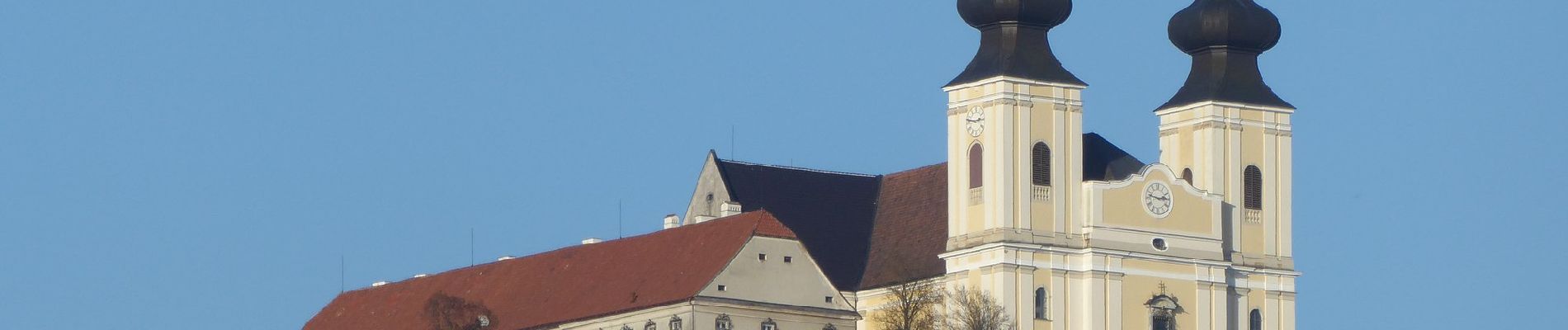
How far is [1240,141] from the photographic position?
272 ft

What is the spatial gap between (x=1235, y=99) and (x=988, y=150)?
21.2 ft

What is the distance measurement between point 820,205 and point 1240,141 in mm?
8622

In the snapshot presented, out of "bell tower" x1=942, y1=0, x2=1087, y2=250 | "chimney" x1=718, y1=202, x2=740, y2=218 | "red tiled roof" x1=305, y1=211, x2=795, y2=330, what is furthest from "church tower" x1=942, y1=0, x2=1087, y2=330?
"chimney" x1=718, y1=202, x2=740, y2=218

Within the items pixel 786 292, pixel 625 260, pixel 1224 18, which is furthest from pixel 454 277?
pixel 1224 18

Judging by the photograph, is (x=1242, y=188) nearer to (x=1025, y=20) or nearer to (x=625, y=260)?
(x=1025, y=20)

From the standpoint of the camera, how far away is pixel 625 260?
84.8 meters

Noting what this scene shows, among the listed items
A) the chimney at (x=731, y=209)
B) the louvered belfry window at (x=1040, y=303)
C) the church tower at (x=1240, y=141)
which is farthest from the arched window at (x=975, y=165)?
the chimney at (x=731, y=209)

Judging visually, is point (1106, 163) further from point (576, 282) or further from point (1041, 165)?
point (576, 282)

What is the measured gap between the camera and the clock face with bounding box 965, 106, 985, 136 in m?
79.2

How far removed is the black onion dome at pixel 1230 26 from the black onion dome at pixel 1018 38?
13.2 ft

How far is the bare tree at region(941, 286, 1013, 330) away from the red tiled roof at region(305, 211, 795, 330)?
391 centimetres

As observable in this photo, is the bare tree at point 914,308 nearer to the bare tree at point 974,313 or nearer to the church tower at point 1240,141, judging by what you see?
the bare tree at point 974,313

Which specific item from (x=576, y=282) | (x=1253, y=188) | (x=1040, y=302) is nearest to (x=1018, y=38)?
(x=1040, y=302)

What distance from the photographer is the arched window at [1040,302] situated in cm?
7875
